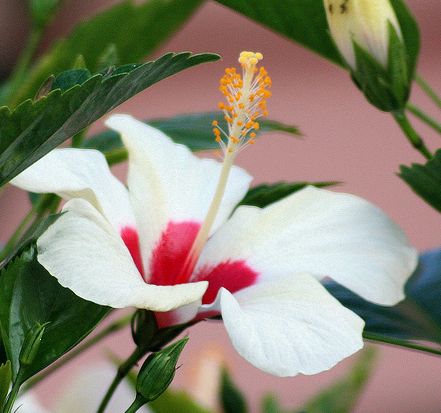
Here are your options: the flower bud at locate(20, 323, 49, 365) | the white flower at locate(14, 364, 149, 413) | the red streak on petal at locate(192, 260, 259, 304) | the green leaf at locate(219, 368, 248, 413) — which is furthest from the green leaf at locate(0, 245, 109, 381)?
the white flower at locate(14, 364, 149, 413)

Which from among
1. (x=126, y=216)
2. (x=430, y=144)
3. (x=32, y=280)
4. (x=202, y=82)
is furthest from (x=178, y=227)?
(x=202, y=82)

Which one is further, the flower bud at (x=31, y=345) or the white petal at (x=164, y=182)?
the white petal at (x=164, y=182)

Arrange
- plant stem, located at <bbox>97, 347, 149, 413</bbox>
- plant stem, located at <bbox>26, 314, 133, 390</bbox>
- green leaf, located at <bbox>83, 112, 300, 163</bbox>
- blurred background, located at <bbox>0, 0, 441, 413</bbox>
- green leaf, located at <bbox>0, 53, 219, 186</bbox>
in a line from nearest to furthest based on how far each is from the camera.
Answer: green leaf, located at <bbox>0, 53, 219, 186</bbox> → plant stem, located at <bbox>97, 347, 149, 413</bbox> → plant stem, located at <bbox>26, 314, 133, 390</bbox> → green leaf, located at <bbox>83, 112, 300, 163</bbox> → blurred background, located at <bbox>0, 0, 441, 413</bbox>

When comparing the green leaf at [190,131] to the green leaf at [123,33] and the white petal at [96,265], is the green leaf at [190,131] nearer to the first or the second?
the green leaf at [123,33]

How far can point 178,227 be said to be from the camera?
0.66m

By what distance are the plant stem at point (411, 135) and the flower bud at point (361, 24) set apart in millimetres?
47

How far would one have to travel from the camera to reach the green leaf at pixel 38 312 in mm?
519

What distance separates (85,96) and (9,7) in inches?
166

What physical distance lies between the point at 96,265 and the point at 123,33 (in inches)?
16.8

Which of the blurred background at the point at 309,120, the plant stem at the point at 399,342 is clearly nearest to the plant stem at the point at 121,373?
the plant stem at the point at 399,342

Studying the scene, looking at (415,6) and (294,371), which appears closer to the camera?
(294,371)

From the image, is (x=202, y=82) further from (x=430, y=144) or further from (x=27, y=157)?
(x=27, y=157)

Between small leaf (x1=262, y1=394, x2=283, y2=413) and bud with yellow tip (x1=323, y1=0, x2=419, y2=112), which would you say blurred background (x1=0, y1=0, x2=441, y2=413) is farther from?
bud with yellow tip (x1=323, y1=0, x2=419, y2=112)

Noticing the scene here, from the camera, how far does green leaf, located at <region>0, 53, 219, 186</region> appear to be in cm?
48
